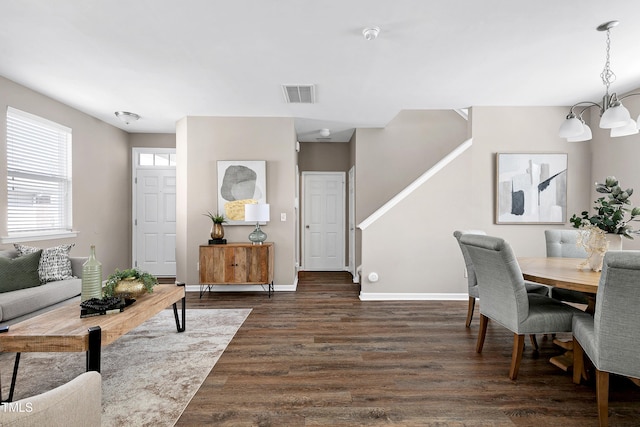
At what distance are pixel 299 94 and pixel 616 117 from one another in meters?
2.85

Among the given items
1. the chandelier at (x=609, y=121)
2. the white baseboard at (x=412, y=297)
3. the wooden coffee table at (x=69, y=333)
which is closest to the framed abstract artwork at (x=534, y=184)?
the white baseboard at (x=412, y=297)

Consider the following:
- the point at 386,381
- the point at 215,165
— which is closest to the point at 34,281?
the point at 215,165

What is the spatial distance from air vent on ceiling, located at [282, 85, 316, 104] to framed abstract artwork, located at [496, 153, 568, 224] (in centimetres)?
253

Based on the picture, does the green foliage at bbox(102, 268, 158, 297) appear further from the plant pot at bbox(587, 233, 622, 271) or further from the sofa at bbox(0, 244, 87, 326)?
the plant pot at bbox(587, 233, 622, 271)

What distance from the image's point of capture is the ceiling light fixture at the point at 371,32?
2.41m

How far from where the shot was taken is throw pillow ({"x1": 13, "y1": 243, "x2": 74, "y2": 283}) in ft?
10.0

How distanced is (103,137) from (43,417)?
5.18m

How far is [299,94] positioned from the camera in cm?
375

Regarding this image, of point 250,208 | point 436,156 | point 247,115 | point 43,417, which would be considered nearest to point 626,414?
point 43,417

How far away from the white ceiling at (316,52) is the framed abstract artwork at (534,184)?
66cm

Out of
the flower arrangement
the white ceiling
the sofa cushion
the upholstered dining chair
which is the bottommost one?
the sofa cushion

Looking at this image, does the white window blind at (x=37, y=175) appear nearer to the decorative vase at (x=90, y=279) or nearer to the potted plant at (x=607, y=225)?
the decorative vase at (x=90, y=279)

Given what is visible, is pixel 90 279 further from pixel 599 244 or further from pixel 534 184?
pixel 534 184

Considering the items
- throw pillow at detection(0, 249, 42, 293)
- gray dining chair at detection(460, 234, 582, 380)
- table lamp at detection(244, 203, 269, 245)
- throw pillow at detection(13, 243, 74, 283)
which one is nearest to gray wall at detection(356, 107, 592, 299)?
table lamp at detection(244, 203, 269, 245)
